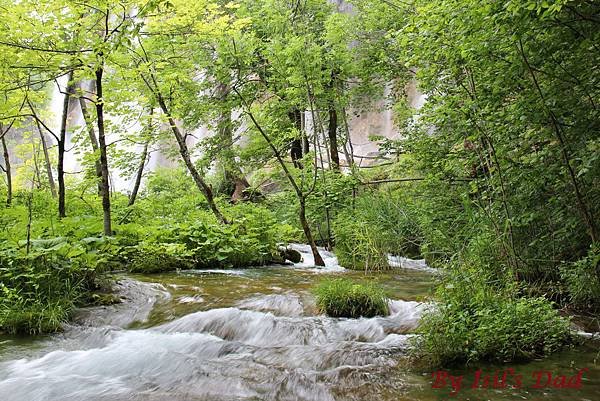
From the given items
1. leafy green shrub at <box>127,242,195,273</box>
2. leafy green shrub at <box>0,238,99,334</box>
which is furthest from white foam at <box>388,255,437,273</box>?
leafy green shrub at <box>0,238,99,334</box>

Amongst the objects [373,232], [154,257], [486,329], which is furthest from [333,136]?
[486,329]

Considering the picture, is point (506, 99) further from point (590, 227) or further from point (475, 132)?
point (590, 227)

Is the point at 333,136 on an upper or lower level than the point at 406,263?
upper

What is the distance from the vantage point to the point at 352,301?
4961mm

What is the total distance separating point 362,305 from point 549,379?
2032 mm

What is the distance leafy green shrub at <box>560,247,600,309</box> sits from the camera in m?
4.25

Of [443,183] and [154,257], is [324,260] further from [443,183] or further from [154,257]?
[154,257]

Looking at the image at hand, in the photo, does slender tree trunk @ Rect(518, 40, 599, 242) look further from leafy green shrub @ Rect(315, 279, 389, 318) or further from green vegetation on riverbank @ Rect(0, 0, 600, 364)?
leafy green shrub @ Rect(315, 279, 389, 318)

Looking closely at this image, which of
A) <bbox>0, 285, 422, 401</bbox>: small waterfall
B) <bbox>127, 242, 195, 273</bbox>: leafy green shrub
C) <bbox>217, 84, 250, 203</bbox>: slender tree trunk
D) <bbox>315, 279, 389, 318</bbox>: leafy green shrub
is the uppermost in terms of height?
<bbox>217, 84, 250, 203</bbox>: slender tree trunk

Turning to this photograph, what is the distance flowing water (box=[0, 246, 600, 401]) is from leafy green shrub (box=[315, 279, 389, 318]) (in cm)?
14

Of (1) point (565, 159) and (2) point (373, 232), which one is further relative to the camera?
(2) point (373, 232)

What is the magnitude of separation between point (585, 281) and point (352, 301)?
221cm

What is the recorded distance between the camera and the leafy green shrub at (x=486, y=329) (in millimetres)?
3544

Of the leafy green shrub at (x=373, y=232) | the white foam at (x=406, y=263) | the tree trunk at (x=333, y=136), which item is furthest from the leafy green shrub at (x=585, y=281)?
the tree trunk at (x=333, y=136)
